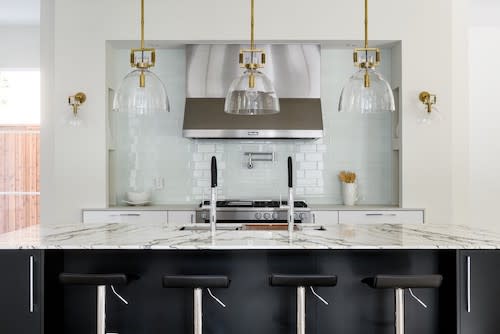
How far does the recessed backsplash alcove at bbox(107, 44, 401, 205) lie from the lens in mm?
5582

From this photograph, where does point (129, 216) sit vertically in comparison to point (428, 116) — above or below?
below

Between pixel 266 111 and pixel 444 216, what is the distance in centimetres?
285

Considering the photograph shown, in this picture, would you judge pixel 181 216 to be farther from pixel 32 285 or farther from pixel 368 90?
pixel 368 90

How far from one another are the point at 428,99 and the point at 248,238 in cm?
305

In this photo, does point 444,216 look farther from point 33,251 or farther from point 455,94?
point 33,251

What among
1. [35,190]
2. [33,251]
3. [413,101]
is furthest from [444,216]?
[35,190]

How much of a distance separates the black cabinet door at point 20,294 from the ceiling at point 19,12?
3.77m

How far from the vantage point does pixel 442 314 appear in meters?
2.92

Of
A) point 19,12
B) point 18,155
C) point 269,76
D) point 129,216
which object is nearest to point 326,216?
point 269,76

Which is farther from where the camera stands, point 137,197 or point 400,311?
point 137,197

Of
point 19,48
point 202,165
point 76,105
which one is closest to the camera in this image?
point 76,105

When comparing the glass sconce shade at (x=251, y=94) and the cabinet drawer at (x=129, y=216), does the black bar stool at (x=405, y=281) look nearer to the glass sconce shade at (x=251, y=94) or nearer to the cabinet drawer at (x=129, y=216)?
the glass sconce shade at (x=251, y=94)

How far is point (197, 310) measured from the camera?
2.73m

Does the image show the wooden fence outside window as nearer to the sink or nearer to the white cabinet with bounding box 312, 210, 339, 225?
the white cabinet with bounding box 312, 210, 339, 225
